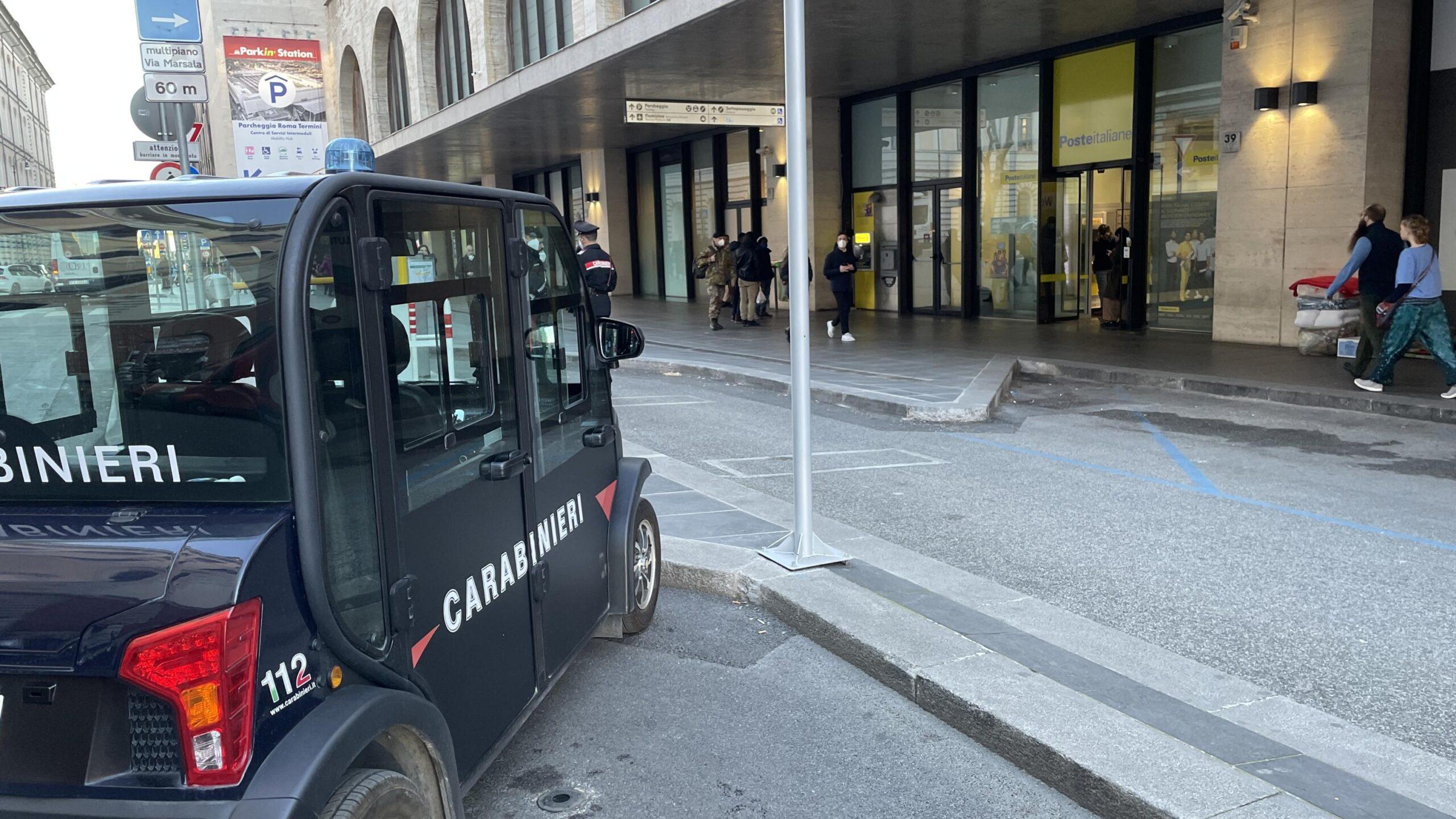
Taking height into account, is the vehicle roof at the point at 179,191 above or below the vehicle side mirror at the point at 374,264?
above

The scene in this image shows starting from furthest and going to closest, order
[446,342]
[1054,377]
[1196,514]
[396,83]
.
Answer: [396,83] → [1054,377] → [1196,514] → [446,342]

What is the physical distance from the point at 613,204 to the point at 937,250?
12.3m

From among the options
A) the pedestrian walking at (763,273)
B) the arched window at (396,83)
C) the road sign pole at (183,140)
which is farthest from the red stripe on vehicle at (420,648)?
the arched window at (396,83)

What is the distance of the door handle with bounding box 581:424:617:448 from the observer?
4.34 meters

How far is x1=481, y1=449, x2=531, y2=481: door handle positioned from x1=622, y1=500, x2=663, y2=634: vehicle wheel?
1.24 m

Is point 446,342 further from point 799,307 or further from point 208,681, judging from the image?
point 799,307

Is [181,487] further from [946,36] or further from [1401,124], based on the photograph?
[946,36]

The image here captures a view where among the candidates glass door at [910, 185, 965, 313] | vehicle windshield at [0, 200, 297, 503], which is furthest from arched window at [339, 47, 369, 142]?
vehicle windshield at [0, 200, 297, 503]

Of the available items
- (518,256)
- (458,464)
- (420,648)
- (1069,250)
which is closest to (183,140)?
(518,256)

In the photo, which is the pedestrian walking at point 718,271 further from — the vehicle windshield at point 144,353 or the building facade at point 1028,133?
the vehicle windshield at point 144,353

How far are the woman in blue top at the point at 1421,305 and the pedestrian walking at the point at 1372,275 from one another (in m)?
0.51

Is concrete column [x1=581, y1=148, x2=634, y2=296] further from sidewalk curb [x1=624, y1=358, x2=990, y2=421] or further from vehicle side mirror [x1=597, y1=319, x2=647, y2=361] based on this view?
vehicle side mirror [x1=597, y1=319, x2=647, y2=361]

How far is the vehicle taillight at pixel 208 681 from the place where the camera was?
7.00 ft

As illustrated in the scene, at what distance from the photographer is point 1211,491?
7555 millimetres
